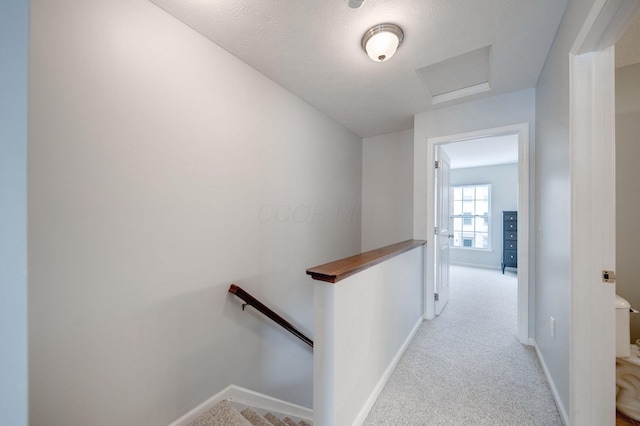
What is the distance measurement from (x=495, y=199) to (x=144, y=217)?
22.0 ft

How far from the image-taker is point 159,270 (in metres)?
1.38

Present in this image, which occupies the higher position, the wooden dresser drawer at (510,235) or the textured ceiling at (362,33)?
the textured ceiling at (362,33)

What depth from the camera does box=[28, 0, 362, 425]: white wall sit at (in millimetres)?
1034

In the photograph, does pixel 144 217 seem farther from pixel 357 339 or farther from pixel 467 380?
pixel 467 380

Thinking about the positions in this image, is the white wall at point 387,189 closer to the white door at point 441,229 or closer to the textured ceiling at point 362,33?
the white door at point 441,229

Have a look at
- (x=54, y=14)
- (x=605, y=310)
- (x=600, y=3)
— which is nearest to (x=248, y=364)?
(x=605, y=310)

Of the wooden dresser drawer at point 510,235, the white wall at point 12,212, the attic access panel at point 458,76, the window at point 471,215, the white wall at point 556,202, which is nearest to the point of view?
the white wall at point 12,212

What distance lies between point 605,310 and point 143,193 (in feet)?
8.07

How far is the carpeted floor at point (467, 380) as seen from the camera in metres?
1.41

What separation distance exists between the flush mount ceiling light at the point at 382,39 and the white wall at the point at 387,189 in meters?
1.95

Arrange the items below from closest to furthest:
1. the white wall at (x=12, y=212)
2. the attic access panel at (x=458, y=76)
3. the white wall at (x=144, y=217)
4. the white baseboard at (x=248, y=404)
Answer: the white wall at (x=12, y=212), the white wall at (x=144, y=217), the white baseboard at (x=248, y=404), the attic access panel at (x=458, y=76)

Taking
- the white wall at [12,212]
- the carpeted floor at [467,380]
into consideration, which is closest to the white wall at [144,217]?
the white wall at [12,212]

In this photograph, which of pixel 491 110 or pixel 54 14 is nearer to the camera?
pixel 54 14

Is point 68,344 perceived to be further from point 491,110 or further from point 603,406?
point 491,110
